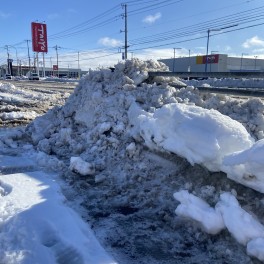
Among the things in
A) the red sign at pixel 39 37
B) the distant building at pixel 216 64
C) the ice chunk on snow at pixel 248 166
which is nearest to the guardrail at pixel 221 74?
the ice chunk on snow at pixel 248 166

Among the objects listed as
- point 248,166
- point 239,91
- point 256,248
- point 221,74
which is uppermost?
point 221,74

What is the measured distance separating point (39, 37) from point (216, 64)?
36.2 metres

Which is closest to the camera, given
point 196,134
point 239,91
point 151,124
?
point 196,134

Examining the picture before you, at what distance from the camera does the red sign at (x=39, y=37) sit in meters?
68.7

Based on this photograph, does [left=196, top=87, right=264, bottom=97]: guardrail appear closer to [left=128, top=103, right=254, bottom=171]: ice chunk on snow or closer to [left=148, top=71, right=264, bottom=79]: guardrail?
[left=148, top=71, right=264, bottom=79]: guardrail

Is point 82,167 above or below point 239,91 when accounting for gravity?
below

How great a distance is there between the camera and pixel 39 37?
229ft

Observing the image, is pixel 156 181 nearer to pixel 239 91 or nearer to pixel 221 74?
pixel 239 91

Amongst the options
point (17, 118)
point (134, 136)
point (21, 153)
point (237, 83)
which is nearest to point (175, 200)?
point (134, 136)

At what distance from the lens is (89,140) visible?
6.30m

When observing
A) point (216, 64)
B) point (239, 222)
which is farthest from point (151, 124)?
point (216, 64)

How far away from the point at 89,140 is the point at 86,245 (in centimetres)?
326

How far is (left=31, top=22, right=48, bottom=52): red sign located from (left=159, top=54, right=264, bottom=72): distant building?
2450cm

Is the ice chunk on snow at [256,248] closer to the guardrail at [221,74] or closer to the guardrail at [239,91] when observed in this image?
the guardrail at [239,91]
